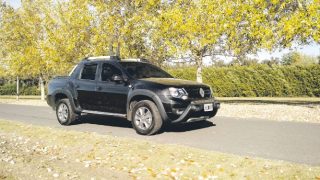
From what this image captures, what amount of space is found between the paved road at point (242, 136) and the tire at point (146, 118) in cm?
20

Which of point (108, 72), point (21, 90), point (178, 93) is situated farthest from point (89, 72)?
point (21, 90)

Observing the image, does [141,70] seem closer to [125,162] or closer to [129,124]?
[129,124]

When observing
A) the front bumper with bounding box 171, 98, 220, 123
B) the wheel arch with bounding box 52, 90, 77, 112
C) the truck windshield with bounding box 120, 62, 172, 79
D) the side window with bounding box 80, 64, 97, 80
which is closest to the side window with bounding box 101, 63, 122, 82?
the truck windshield with bounding box 120, 62, 172, 79

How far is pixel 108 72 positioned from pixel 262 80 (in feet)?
80.3

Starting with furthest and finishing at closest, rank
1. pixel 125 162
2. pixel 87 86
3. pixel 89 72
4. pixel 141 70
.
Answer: pixel 89 72
pixel 87 86
pixel 141 70
pixel 125 162

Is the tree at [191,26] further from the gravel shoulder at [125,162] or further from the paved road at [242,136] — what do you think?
the gravel shoulder at [125,162]

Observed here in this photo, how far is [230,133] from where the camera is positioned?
9125mm

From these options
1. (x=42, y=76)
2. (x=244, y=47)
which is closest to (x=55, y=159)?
(x=244, y=47)

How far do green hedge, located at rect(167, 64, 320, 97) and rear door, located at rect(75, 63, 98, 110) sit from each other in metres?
24.0

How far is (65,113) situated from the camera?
10953 mm

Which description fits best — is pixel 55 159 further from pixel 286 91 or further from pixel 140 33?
pixel 286 91

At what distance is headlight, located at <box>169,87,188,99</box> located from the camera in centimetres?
849

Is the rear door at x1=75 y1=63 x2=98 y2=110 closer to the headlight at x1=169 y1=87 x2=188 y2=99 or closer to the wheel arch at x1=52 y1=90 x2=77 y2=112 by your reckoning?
the wheel arch at x1=52 y1=90 x2=77 y2=112

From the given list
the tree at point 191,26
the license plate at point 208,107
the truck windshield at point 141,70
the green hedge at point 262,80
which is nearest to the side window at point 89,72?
the truck windshield at point 141,70
